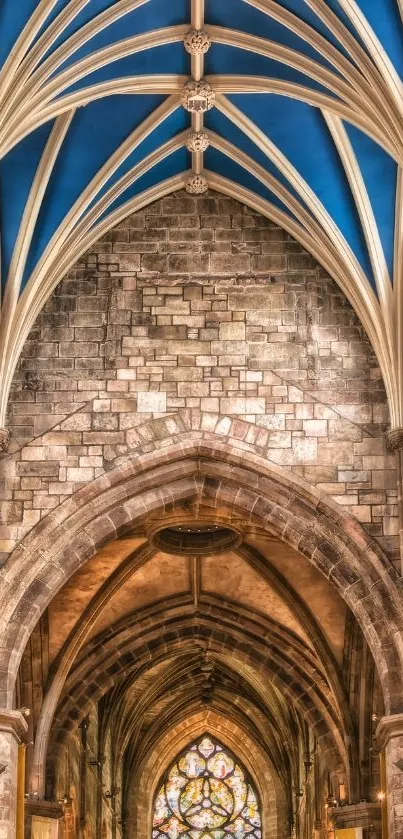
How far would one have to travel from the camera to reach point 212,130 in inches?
706

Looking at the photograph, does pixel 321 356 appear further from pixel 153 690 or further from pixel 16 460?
pixel 153 690

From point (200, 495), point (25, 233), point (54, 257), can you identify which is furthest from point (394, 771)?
point (25, 233)

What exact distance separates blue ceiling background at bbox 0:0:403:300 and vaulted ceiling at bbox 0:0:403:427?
0.02m

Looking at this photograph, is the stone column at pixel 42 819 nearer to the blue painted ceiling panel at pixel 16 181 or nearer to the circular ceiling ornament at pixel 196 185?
the blue painted ceiling panel at pixel 16 181

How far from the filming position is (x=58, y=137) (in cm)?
1680

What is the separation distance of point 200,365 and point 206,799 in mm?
16548

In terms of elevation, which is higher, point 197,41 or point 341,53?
point 197,41

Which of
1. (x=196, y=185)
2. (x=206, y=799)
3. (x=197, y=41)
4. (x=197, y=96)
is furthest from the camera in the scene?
(x=206, y=799)

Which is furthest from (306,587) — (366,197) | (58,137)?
(58,137)

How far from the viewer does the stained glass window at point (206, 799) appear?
32.0 meters

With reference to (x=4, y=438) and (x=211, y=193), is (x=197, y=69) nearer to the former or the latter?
(x=211, y=193)

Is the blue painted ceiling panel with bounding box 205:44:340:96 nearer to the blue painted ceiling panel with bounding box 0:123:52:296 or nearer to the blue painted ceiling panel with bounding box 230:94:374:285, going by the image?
the blue painted ceiling panel with bounding box 230:94:374:285

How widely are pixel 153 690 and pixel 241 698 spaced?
70.6 inches

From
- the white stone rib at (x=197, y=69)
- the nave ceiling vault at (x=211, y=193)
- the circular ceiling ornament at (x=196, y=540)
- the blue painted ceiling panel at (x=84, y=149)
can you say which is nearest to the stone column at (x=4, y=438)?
the nave ceiling vault at (x=211, y=193)
